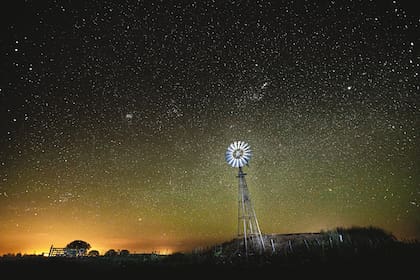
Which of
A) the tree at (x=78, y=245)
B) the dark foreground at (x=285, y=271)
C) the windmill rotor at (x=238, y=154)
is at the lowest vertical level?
the dark foreground at (x=285, y=271)

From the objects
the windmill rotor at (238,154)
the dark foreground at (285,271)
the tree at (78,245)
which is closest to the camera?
the dark foreground at (285,271)

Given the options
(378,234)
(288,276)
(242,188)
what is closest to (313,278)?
(288,276)

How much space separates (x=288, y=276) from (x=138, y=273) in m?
6.73

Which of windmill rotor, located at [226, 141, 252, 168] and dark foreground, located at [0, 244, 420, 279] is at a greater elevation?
windmill rotor, located at [226, 141, 252, 168]

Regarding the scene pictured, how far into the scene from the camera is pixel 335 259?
45.5ft

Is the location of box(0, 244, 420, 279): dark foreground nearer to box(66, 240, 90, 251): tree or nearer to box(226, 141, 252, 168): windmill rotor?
box(226, 141, 252, 168): windmill rotor

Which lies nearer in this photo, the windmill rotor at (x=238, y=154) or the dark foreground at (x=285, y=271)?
the dark foreground at (x=285, y=271)

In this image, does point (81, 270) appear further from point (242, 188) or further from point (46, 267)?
point (242, 188)

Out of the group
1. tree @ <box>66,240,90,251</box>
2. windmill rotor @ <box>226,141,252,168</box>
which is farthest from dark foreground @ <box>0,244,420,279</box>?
tree @ <box>66,240,90,251</box>

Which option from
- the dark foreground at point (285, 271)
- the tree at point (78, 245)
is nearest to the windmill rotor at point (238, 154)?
Answer: the dark foreground at point (285, 271)

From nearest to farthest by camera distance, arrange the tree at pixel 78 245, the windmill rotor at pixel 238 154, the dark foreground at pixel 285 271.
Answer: the dark foreground at pixel 285 271, the windmill rotor at pixel 238 154, the tree at pixel 78 245

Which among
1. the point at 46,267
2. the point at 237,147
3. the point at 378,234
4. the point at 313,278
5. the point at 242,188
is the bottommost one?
the point at 313,278

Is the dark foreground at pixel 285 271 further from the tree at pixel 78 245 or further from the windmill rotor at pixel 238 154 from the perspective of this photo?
the tree at pixel 78 245

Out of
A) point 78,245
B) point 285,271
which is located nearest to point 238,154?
point 285,271
